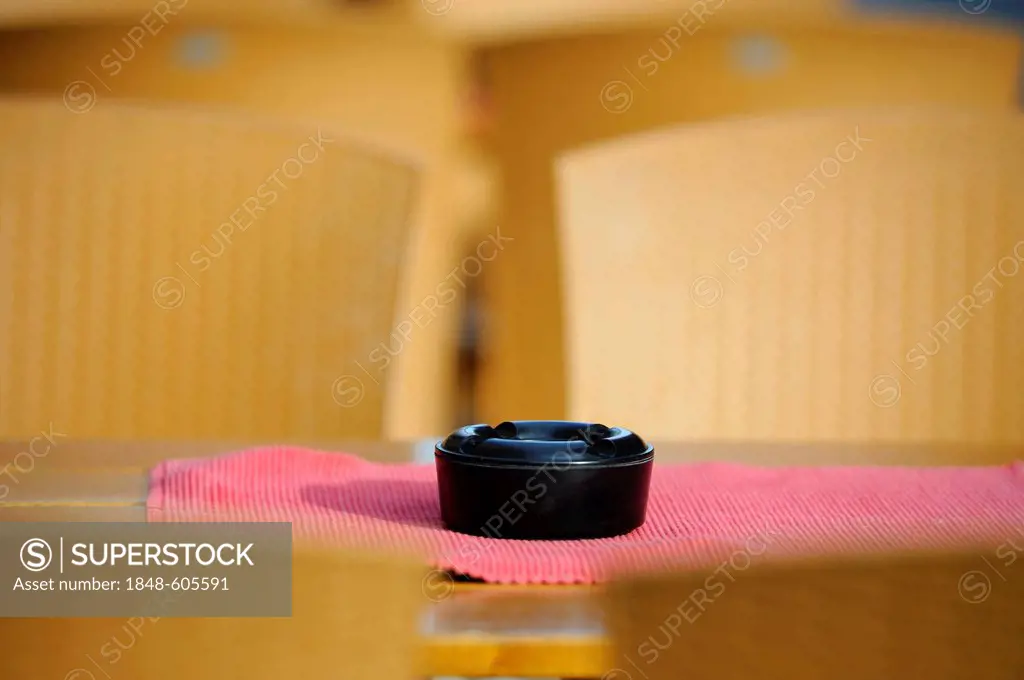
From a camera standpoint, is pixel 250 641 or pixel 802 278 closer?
pixel 250 641

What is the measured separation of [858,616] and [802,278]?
105cm

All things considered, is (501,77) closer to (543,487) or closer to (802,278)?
(802,278)

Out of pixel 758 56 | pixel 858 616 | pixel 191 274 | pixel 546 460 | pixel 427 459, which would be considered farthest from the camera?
pixel 758 56

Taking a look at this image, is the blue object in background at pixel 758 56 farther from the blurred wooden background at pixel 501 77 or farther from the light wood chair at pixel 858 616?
the light wood chair at pixel 858 616

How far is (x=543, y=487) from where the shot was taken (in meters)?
0.52

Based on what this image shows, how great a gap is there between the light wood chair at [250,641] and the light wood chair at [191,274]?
0.95 m

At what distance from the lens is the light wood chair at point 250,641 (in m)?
0.25

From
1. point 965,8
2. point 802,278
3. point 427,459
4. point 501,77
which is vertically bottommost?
point 427,459

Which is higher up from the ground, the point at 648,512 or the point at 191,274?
the point at 191,274

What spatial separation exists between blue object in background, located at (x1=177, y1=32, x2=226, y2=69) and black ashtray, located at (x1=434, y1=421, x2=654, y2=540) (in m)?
1.84

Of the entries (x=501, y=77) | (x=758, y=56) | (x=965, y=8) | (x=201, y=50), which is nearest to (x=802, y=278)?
(x=758, y=56)

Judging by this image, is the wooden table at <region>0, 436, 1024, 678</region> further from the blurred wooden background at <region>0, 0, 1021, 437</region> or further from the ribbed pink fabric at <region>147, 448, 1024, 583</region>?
the blurred wooden background at <region>0, 0, 1021, 437</region>

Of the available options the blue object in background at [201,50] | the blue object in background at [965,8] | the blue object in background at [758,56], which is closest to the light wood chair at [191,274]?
the blue object in background at [201,50]

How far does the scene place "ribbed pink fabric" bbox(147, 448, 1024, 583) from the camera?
49cm
